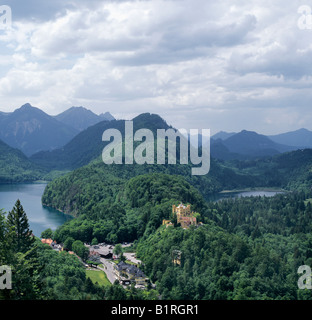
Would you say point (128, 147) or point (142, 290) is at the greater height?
point (128, 147)

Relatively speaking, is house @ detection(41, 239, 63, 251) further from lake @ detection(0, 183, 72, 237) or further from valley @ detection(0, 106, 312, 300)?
lake @ detection(0, 183, 72, 237)

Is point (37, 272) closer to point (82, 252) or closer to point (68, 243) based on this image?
point (82, 252)

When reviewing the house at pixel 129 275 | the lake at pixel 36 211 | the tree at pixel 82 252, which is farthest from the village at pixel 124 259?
the lake at pixel 36 211

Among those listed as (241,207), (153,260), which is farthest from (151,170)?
(153,260)

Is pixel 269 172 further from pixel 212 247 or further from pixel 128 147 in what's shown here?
pixel 212 247

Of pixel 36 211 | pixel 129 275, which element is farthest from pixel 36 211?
pixel 129 275

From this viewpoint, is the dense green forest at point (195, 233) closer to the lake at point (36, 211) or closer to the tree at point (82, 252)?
the lake at point (36, 211)
